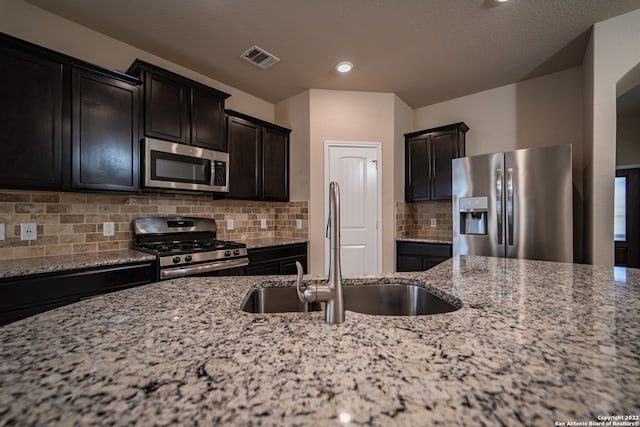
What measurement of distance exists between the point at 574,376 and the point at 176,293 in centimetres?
111

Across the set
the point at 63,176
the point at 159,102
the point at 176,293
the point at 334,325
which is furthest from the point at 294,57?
the point at 334,325

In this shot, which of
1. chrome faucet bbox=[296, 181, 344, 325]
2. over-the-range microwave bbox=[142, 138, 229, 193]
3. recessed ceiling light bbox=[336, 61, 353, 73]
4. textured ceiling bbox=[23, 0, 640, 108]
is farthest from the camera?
recessed ceiling light bbox=[336, 61, 353, 73]

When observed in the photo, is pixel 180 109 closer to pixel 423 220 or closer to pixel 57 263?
pixel 57 263

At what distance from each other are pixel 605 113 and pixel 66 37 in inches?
172

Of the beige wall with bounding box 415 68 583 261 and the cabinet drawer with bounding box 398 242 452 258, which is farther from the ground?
the beige wall with bounding box 415 68 583 261

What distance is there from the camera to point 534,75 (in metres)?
3.09

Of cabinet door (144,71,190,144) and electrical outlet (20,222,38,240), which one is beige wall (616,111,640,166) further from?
electrical outlet (20,222,38,240)

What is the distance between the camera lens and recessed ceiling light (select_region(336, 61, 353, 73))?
285cm

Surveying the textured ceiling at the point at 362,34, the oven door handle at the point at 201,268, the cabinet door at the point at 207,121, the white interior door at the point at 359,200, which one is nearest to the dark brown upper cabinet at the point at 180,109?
the cabinet door at the point at 207,121

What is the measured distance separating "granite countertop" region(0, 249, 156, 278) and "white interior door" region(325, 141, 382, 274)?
2183 mm

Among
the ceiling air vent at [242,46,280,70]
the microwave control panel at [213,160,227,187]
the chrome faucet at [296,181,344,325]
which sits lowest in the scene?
the chrome faucet at [296,181,344,325]

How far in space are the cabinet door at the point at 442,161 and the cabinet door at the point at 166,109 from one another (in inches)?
114

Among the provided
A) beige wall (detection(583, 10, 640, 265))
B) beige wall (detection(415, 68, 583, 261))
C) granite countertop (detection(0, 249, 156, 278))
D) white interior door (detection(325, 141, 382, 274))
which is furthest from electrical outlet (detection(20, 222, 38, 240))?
beige wall (detection(415, 68, 583, 261))

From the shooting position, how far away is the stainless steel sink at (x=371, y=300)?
1151 mm
